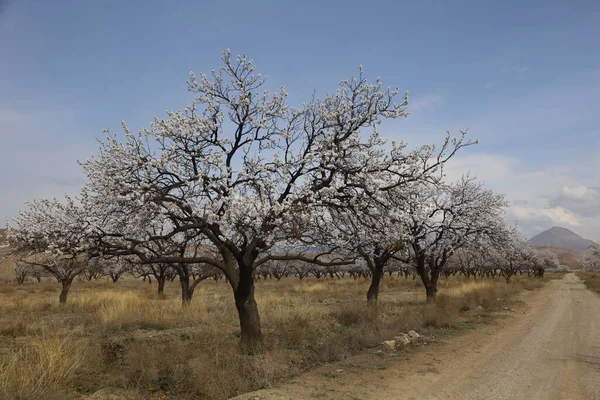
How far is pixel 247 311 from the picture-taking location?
33.7 feet

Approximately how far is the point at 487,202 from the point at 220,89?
49.9 feet

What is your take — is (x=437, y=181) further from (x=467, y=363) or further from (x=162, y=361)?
(x=162, y=361)

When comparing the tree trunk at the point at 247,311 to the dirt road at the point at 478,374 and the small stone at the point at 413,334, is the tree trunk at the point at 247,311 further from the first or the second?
the small stone at the point at 413,334

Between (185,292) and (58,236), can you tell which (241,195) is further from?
(185,292)

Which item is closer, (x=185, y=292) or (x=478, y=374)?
(x=478, y=374)

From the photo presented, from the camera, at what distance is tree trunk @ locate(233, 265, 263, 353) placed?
1006 cm

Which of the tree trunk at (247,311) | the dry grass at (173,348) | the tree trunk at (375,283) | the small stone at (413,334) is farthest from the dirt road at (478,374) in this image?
the tree trunk at (375,283)

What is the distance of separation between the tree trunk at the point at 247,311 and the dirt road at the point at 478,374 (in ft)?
7.98

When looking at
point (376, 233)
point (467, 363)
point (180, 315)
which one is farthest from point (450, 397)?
point (180, 315)

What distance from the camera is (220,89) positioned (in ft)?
33.3

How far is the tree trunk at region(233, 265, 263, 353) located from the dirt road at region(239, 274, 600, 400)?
7.98 ft

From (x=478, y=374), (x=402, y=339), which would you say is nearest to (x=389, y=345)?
(x=402, y=339)

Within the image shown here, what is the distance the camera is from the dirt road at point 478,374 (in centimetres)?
698

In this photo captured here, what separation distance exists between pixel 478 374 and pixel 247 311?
5.58m
